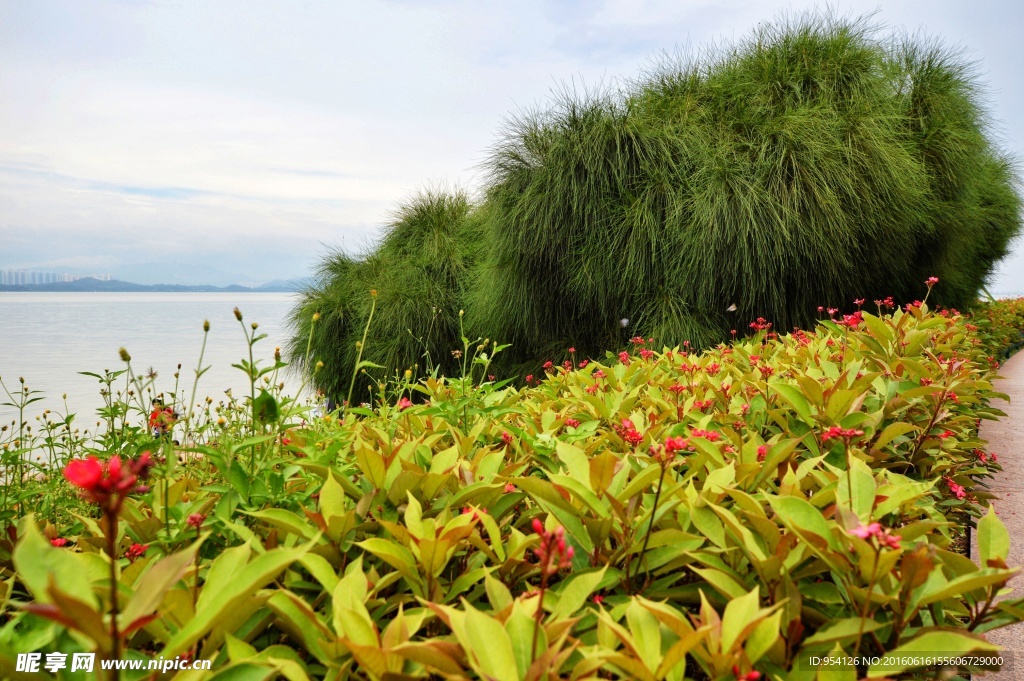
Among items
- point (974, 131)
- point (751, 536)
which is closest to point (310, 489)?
point (751, 536)

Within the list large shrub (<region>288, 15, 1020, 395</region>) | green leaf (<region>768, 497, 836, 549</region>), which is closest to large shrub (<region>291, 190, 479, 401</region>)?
large shrub (<region>288, 15, 1020, 395</region>)

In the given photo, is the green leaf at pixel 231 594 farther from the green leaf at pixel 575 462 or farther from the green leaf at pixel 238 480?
the green leaf at pixel 575 462

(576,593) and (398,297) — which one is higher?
(398,297)

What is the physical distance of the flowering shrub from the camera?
2.17 ft

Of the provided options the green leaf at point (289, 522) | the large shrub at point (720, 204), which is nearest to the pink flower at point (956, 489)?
the green leaf at point (289, 522)

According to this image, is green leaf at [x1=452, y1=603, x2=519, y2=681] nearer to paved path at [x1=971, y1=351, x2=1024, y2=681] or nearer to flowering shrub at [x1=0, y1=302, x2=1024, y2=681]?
flowering shrub at [x1=0, y1=302, x2=1024, y2=681]

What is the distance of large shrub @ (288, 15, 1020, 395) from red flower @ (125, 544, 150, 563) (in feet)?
16.1

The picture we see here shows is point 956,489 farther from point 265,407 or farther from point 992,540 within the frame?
point 265,407

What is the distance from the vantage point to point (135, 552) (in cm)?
103

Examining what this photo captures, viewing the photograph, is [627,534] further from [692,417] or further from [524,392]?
[524,392]

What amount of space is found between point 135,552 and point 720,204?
5356 millimetres

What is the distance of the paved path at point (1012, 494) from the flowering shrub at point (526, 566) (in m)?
0.34

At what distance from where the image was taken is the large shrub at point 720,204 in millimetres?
5754

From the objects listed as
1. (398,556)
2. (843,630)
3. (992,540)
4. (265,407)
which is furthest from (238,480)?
(992,540)
